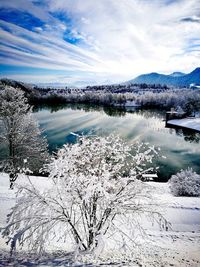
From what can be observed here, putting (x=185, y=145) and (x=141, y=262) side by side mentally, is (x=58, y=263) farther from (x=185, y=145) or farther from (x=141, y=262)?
(x=185, y=145)

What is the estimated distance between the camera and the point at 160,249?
9453 mm

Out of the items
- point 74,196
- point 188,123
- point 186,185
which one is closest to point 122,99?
point 188,123

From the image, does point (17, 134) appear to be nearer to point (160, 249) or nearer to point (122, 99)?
point (160, 249)

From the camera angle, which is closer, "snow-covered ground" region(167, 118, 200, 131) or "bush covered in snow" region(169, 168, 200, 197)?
"bush covered in snow" region(169, 168, 200, 197)

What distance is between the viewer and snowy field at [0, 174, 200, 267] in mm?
7633

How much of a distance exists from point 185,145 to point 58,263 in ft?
126

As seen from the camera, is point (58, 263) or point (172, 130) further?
point (172, 130)

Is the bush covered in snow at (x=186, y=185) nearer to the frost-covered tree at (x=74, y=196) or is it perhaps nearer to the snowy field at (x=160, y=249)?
the snowy field at (x=160, y=249)

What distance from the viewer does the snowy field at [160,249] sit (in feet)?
25.0

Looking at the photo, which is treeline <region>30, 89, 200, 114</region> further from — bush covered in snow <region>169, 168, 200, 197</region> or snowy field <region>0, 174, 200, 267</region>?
snowy field <region>0, 174, 200, 267</region>

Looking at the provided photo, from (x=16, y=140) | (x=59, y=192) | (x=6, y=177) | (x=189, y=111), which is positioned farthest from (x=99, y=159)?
(x=189, y=111)

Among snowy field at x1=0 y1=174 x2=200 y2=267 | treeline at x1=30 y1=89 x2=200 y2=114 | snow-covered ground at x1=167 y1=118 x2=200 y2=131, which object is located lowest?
snow-covered ground at x1=167 y1=118 x2=200 y2=131

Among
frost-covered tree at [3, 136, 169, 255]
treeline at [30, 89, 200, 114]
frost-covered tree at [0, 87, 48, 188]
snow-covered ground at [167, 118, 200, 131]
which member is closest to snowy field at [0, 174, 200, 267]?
frost-covered tree at [3, 136, 169, 255]

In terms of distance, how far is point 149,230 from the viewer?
11.6 m
